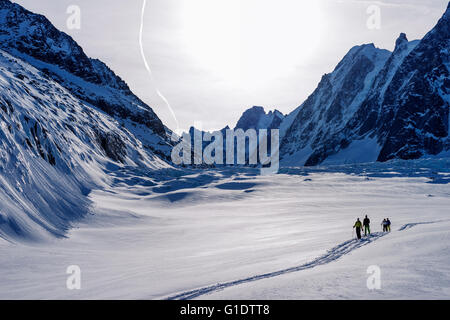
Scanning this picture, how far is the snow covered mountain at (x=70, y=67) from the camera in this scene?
140000mm

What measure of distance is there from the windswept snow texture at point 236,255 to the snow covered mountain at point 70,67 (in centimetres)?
9339

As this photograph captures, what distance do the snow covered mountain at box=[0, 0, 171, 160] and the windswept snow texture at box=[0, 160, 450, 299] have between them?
9339 cm

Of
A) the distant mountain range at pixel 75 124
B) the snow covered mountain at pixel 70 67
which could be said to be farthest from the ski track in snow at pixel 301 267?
the snow covered mountain at pixel 70 67

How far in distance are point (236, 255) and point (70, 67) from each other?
162 metres

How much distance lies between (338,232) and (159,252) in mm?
11186

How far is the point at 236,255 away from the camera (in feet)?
58.3

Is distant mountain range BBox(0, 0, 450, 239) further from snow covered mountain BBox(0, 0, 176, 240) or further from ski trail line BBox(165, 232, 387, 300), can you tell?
ski trail line BBox(165, 232, 387, 300)

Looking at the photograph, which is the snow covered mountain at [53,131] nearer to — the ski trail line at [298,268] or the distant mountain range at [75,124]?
the distant mountain range at [75,124]

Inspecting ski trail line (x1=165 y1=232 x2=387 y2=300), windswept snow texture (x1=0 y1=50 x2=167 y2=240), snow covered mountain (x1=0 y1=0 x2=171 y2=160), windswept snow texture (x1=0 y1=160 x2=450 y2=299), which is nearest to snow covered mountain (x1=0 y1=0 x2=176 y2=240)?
windswept snow texture (x1=0 y1=50 x2=167 y2=240)

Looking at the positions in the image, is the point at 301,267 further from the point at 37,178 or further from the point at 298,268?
the point at 37,178

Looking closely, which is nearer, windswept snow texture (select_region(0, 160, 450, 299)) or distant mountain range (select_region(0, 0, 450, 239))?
windswept snow texture (select_region(0, 160, 450, 299))

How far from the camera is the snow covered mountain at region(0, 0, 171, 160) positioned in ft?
459

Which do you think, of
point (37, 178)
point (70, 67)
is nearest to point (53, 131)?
point (37, 178)
